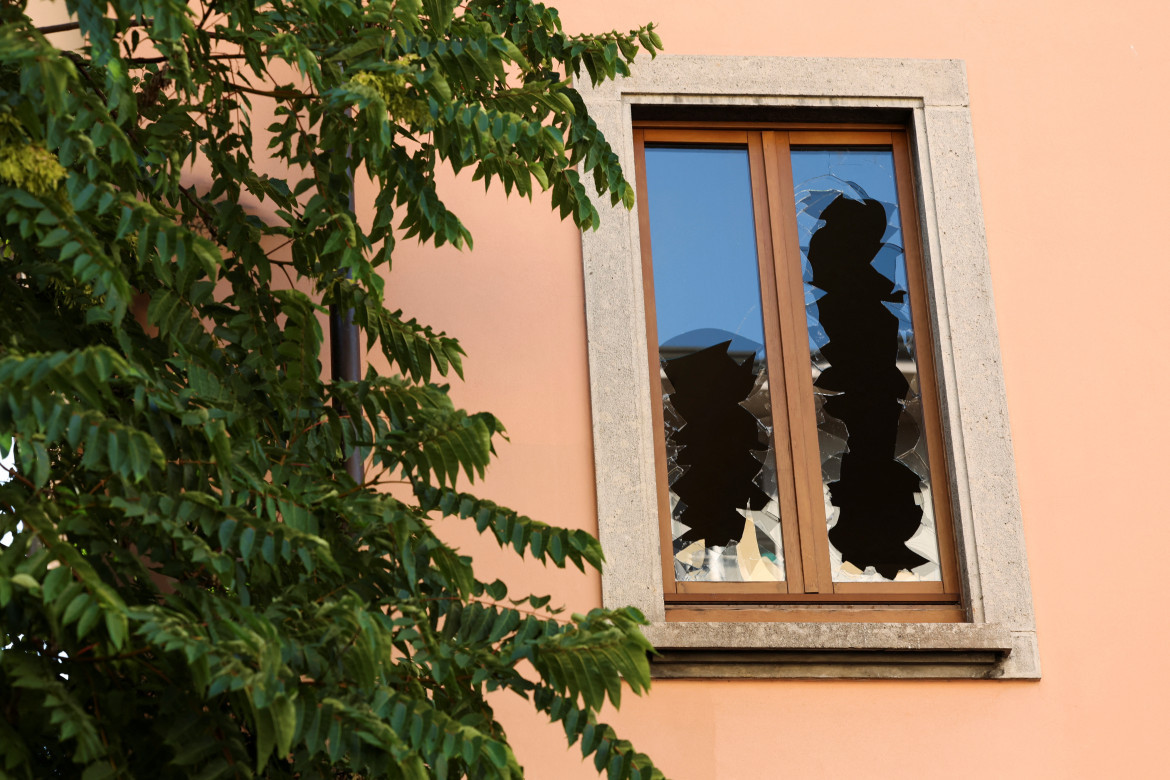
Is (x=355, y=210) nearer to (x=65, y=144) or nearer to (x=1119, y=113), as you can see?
(x=65, y=144)

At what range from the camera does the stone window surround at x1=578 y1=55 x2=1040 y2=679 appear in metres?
4.93

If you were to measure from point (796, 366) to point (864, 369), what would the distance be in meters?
0.30

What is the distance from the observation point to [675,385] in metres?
5.50

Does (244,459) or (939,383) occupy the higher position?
(939,383)

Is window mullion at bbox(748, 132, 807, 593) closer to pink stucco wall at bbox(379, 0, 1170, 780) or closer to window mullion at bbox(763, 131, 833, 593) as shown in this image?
window mullion at bbox(763, 131, 833, 593)

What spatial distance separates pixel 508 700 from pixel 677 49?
2810mm

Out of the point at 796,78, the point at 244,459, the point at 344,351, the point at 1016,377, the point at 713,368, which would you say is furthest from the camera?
A: the point at 796,78

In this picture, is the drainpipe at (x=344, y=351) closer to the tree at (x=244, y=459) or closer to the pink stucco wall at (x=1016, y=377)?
the pink stucco wall at (x=1016, y=377)

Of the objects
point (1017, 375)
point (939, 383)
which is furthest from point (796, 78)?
point (1017, 375)

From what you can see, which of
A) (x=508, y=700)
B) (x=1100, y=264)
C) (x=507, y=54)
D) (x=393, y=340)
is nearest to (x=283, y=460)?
(x=393, y=340)

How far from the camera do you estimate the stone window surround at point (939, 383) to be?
493 cm

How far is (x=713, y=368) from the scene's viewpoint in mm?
5516

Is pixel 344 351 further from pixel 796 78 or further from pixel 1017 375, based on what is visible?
pixel 1017 375

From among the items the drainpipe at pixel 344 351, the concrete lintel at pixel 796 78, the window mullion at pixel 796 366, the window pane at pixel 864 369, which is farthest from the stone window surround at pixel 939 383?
the drainpipe at pixel 344 351
